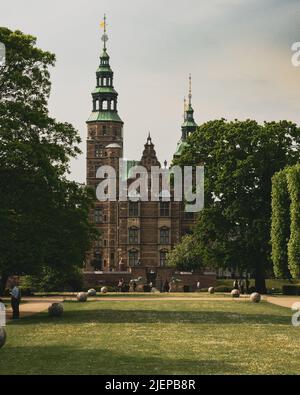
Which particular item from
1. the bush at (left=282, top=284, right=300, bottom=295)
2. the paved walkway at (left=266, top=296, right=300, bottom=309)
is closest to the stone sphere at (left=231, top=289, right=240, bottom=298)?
the paved walkway at (left=266, top=296, right=300, bottom=309)

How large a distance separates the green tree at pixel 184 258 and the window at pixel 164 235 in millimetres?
5816

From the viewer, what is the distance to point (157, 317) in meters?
39.7

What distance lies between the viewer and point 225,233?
7162cm

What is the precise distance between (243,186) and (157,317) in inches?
1274

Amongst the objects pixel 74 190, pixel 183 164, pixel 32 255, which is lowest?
pixel 32 255

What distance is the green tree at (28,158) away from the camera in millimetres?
40156

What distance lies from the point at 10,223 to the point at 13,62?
7.72 meters

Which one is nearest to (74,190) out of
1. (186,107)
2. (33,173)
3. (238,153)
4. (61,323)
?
(33,173)

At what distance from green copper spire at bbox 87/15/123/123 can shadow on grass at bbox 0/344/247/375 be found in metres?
115

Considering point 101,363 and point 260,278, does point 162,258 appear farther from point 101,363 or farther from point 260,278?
point 101,363

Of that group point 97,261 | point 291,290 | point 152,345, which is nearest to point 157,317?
point 152,345

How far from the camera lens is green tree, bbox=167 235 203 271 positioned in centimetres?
10638
